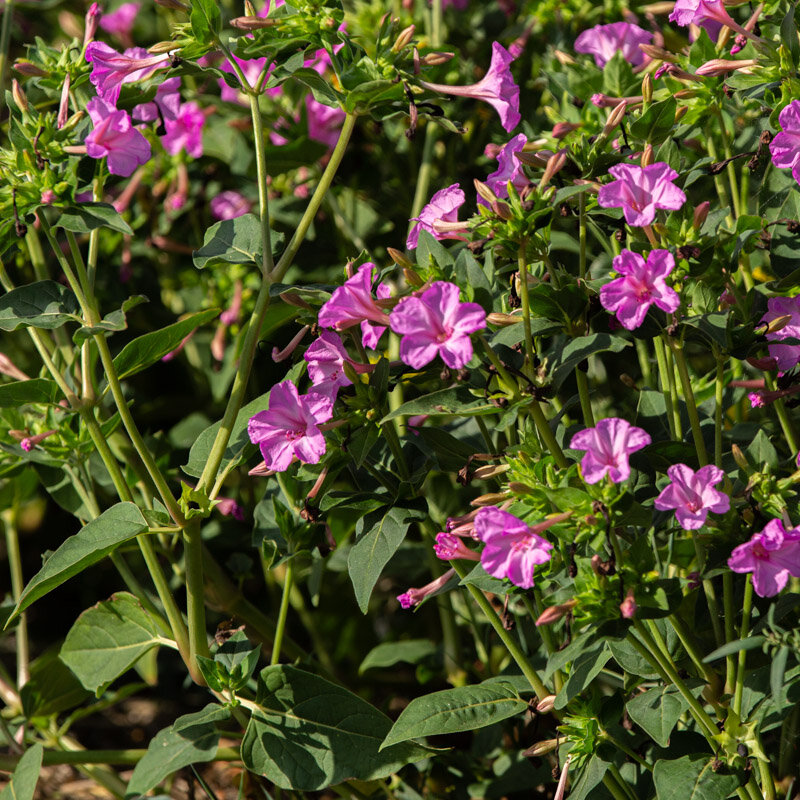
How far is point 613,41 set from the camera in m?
1.84

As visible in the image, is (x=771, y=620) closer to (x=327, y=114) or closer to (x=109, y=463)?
(x=109, y=463)

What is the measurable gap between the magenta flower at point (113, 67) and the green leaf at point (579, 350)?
759mm

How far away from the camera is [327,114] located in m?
2.30

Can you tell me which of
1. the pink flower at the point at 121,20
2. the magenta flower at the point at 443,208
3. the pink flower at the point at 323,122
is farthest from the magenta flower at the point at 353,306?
the pink flower at the point at 121,20

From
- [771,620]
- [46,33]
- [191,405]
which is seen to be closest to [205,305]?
[191,405]

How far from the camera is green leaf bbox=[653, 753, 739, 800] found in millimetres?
1229

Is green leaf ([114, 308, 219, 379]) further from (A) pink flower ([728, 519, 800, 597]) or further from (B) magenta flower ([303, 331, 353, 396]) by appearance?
(A) pink flower ([728, 519, 800, 597])

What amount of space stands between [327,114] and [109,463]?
117 centimetres

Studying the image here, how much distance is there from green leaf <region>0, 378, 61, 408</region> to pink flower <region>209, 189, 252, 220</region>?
109 centimetres

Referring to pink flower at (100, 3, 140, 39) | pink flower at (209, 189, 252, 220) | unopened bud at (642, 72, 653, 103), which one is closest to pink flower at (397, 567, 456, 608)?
unopened bud at (642, 72, 653, 103)

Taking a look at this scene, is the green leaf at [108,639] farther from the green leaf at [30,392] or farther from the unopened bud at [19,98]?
the unopened bud at [19,98]

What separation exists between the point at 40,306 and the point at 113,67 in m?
0.39

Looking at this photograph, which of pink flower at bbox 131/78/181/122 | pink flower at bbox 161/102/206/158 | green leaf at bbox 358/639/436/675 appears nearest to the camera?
pink flower at bbox 131/78/181/122

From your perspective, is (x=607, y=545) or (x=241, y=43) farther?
(x=241, y=43)
